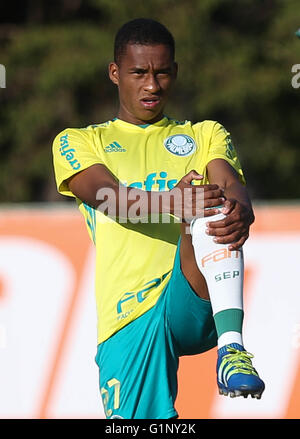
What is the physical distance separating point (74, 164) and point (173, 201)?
52 centimetres

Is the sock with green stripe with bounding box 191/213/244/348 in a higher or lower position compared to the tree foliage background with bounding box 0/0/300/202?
lower

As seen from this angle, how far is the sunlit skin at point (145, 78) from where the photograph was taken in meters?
3.82

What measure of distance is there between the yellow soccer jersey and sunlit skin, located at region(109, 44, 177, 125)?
0.11 metres

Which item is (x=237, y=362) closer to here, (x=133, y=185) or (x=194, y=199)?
(x=194, y=199)

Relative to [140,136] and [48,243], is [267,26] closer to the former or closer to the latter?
[48,243]

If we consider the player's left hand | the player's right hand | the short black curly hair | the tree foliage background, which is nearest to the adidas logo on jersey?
the short black curly hair

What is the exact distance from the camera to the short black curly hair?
3.84 m

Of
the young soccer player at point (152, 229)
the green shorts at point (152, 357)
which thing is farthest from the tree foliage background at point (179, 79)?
the green shorts at point (152, 357)

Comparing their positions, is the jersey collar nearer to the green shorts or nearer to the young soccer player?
Result: the young soccer player

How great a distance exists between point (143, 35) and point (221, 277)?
1046mm

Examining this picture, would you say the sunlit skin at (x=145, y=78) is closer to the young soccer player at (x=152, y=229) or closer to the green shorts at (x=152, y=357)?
the young soccer player at (x=152, y=229)

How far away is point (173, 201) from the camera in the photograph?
3.44 m

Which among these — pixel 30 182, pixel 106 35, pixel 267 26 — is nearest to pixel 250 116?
pixel 267 26

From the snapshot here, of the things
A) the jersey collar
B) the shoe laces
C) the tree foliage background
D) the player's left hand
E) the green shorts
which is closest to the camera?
the shoe laces
